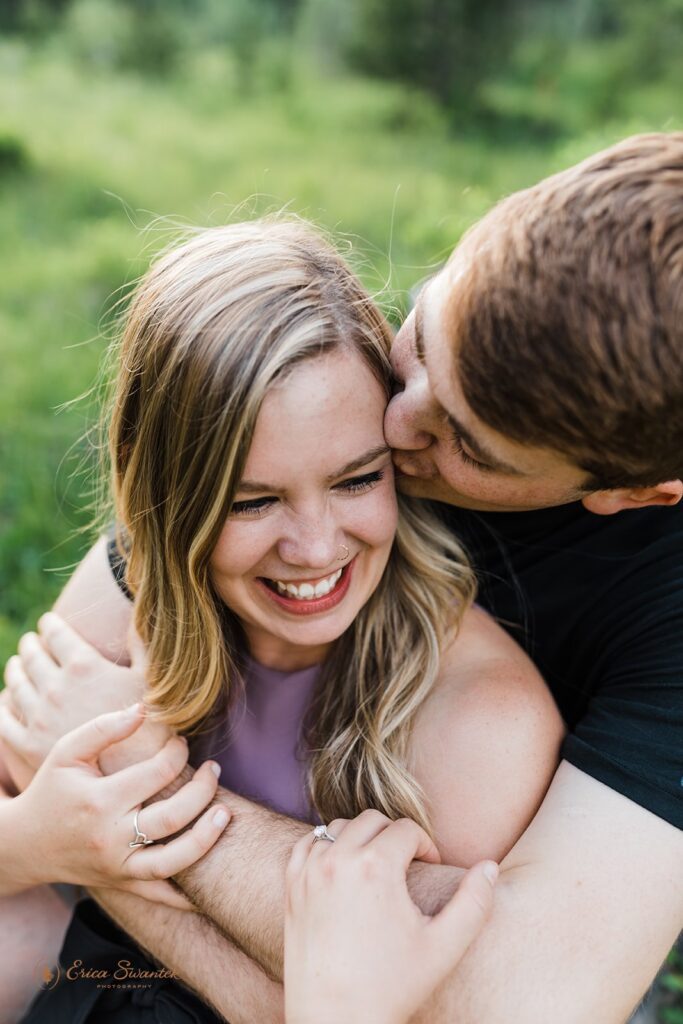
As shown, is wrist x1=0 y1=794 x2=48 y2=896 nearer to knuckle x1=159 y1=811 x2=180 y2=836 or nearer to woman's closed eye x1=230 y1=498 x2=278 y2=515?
knuckle x1=159 y1=811 x2=180 y2=836

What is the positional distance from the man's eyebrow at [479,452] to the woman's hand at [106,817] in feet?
3.65

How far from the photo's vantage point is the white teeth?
269 centimetres

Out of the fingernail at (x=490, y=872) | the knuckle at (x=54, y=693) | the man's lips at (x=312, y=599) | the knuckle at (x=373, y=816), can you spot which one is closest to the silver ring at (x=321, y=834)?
the knuckle at (x=373, y=816)

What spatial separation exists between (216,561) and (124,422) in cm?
46

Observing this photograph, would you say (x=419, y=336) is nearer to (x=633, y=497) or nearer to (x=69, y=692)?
(x=633, y=497)

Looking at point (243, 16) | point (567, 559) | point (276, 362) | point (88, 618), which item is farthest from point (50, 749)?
point (243, 16)

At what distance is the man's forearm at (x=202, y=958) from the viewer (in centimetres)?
254

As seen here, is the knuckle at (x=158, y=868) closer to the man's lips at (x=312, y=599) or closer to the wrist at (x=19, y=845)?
the wrist at (x=19, y=845)

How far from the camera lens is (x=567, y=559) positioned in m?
3.02

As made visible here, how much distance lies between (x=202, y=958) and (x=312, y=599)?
930 mm

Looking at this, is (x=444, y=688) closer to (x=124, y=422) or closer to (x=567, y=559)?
(x=567, y=559)

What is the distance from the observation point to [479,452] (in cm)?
247

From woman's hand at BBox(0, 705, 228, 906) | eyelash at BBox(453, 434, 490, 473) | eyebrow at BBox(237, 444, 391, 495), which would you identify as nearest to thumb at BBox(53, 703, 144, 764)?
woman's hand at BBox(0, 705, 228, 906)

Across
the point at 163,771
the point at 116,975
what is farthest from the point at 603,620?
the point at 116,975
